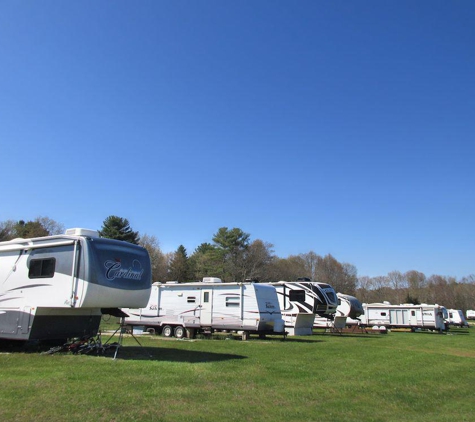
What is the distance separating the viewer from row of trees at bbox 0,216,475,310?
185 feet

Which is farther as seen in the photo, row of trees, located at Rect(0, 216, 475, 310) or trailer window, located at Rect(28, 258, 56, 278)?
row of trees, located at Rect(0, 216, 475, 310)

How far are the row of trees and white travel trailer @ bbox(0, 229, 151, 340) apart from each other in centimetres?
4211

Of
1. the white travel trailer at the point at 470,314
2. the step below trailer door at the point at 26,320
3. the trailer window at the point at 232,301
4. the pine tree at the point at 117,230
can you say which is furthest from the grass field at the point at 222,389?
the white travel trailer at the point at 470,314

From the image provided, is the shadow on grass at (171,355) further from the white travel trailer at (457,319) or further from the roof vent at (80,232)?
the white travel trailer at (457,319)

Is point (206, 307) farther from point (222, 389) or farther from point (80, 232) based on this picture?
point (222, 389)

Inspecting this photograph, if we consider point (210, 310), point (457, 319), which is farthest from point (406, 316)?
point (210, 310)

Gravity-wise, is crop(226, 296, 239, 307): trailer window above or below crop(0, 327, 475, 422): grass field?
above

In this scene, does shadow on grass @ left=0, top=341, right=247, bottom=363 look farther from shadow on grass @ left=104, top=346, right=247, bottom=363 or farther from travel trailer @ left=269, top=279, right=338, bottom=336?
travel trailer @ left=269, top=279, right=338, bottom=336

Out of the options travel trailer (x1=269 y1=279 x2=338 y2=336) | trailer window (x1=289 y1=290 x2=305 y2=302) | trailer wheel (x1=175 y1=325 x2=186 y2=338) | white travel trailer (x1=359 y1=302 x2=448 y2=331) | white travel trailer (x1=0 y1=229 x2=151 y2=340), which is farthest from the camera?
white travel trailer (x1=359 y1=302 x2=448 y2=331)

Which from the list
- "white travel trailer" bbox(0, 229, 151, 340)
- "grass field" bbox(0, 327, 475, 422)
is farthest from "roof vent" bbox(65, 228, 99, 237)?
"grass field" bbox(0, 327, 475, 422)

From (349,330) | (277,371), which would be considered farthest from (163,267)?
(277,371)

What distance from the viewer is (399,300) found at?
8731 centimetres

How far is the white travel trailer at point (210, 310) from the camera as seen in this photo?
20.9 metres

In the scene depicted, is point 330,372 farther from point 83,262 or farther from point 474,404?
point 83,262
